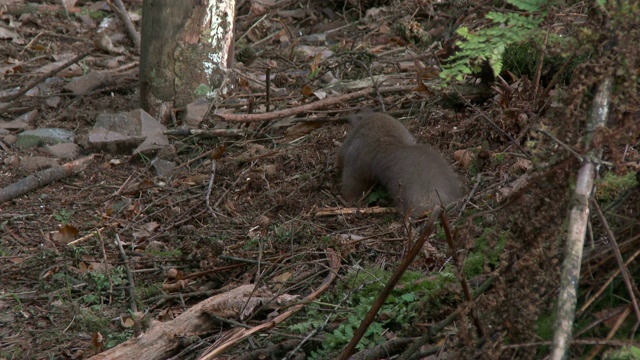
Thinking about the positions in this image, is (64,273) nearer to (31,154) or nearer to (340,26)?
(31,154)

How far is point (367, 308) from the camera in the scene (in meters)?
3.52

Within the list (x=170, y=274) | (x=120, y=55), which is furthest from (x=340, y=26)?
(x=170, y=274)

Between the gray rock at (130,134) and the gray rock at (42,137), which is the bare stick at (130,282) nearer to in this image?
the gray rock at (130,134)

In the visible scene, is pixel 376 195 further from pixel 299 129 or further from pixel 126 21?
pixel 126 21

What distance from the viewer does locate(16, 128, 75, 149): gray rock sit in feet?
23.9

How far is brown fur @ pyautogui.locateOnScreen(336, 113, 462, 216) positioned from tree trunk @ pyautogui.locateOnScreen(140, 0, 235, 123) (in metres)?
1.88

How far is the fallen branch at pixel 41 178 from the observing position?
20.3 feet

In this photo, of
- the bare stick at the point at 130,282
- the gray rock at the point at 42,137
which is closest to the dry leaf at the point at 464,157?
the bare stick at the point at 130,282

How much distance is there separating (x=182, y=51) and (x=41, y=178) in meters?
1.78

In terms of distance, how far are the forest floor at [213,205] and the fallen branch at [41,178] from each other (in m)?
0.06

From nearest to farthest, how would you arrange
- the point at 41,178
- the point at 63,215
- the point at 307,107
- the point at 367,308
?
the point at 367,308 → the point at 63,215 → the point at 41,178 → the point at 307,107

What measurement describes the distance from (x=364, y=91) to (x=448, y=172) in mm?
2102

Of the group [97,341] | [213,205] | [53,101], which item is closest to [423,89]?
[213,205]

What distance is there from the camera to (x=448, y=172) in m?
5.00
